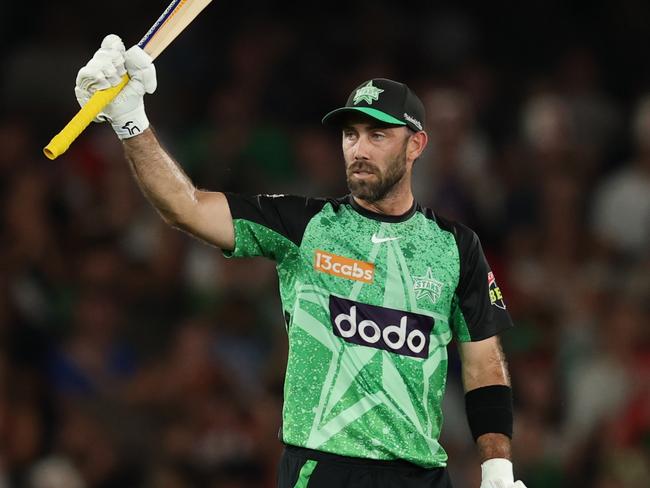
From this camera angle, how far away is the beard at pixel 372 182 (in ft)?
17.6

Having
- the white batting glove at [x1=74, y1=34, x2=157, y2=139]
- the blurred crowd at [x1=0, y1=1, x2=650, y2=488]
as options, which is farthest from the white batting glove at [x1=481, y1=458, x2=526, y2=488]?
the blurred crowd at [x1=0, y1=1, x2=650, y2=488]

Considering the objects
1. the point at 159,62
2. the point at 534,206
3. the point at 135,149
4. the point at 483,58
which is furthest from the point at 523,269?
Answer: the point at 135,149

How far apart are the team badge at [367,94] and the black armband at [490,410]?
1250 millimetres

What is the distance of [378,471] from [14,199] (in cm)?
535

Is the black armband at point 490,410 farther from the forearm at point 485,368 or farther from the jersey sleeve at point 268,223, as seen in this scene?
the jersey sleeve at point 268,223

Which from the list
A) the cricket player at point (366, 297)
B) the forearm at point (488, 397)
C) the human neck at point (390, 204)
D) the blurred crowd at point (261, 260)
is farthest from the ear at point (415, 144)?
the blurred crowd at point (261, 260)

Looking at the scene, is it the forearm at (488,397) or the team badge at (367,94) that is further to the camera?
the forearm at (488,397)

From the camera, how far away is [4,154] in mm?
10172

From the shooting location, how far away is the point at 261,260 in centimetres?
987

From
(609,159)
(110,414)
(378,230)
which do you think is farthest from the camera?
(609,159)

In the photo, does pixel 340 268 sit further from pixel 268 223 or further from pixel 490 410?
pixel 490 410

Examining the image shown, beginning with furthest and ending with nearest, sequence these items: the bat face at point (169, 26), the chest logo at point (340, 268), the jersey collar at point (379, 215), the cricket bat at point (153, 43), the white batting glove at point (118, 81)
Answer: the jersey collar at point (379, 215)
the chest logo at point (340, 268)
the bat face at point (169, 26)
the white batting glove at point (118, 81)
the cricket bat at point (153, 43)

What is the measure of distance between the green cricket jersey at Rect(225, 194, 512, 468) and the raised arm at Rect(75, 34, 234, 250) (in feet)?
0.54

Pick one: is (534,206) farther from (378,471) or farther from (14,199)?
(378,471)
